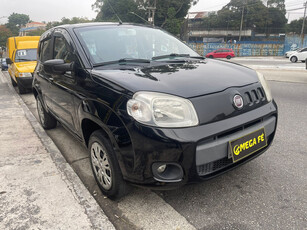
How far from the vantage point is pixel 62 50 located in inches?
123

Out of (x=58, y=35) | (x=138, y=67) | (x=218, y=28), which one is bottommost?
(x=138, y=67)

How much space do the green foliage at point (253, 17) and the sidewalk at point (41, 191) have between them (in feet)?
211

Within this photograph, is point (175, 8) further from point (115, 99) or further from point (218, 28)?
point (115, 99)

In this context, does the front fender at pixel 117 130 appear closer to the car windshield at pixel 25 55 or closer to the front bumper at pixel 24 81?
the front bumper at pixel 24 81

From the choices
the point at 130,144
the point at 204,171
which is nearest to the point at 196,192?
the point at 204,171

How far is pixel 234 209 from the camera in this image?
2.26 metres

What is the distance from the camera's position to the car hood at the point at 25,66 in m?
8.59

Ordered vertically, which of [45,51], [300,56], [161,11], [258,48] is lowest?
[300,56]

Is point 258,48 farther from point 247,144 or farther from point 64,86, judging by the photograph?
point 247,144

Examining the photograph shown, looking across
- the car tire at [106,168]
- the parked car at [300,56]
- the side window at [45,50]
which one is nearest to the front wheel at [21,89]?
the side window at [45,50]

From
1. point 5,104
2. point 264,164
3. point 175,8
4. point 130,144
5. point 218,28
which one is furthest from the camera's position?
point 218,28

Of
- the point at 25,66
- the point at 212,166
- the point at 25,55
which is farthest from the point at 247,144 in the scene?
the point at 25,55

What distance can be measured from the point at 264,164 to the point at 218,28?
66.0 meters

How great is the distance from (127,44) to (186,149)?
1.66m
